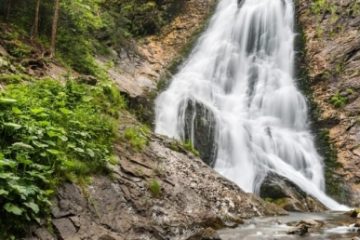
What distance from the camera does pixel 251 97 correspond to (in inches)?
804

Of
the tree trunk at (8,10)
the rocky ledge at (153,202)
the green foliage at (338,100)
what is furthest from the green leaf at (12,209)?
the green foliage at (338,100)

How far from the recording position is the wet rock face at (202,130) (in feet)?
50.5

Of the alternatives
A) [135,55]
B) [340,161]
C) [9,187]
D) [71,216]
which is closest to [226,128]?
[340,161]

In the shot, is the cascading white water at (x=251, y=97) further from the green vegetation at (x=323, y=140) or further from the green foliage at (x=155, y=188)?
the green foliage at (x=155, y=188)

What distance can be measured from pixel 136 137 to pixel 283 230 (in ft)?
12.5

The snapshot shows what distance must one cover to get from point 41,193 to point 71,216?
0.75 metres

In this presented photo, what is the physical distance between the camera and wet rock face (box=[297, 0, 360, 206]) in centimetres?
1655

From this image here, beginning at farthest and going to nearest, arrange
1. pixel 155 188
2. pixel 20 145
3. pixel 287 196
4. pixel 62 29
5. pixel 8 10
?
pixel 62 29 < pixel 8 10 < pixel 287 196 < pixel 155 188 < pixel 20 145

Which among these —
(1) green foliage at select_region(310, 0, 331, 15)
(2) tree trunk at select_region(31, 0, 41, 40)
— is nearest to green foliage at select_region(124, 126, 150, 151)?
(2) tree trunk at select_region(31, 0, 41, 40)

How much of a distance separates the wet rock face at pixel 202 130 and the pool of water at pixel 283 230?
525 centimetres

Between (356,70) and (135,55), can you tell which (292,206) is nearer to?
(356,70)

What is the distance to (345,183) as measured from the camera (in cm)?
1572

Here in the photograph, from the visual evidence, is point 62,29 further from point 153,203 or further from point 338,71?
point 338,71

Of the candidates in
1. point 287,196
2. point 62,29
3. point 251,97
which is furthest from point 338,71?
→ point 62,29
